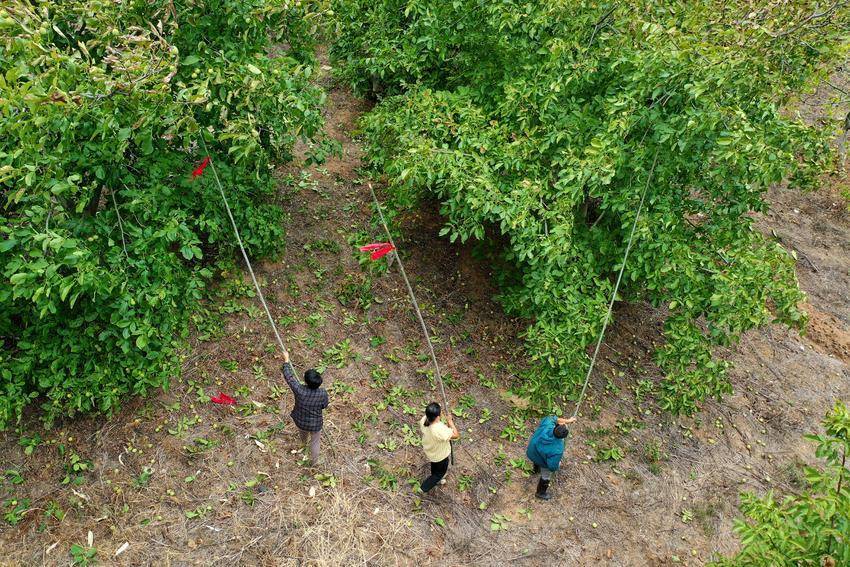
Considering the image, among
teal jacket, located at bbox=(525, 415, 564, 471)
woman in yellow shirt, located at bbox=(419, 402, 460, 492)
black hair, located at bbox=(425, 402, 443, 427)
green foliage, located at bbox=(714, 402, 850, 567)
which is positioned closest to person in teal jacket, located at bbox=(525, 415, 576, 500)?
teal jacket, located at bbox=(525, 415, 564, 471)

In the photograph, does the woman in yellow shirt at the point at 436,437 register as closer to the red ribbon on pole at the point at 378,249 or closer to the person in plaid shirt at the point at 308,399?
the person in plaid shirt at the point at 308,399

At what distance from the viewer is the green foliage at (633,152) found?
5.25 m

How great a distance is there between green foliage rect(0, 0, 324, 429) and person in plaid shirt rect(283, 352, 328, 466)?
120 centimetres

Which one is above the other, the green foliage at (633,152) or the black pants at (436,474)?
the green foliage at (633,152)

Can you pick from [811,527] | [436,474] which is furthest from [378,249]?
[811,527]

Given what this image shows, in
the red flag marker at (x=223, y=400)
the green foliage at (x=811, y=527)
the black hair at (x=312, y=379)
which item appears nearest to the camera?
the green foliage at (x=811, y=527)

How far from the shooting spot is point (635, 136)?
5.71m

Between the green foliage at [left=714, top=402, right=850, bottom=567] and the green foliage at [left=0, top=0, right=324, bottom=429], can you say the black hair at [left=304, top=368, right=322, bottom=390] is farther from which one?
the green foliage at [left=714, top=402, right=850, bottom=567]

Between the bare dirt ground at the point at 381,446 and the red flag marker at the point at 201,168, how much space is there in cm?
147

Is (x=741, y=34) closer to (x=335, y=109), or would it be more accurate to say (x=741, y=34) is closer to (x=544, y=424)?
(x=544, y=424)

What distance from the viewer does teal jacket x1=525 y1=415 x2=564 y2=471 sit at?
5293 mm

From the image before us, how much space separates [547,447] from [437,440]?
1.04 metres

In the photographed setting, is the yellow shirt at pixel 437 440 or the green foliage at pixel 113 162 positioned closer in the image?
the green foliage at pixel 113 162

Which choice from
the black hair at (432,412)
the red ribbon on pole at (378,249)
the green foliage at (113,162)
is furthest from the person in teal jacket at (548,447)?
the green foliage at (113,162)
